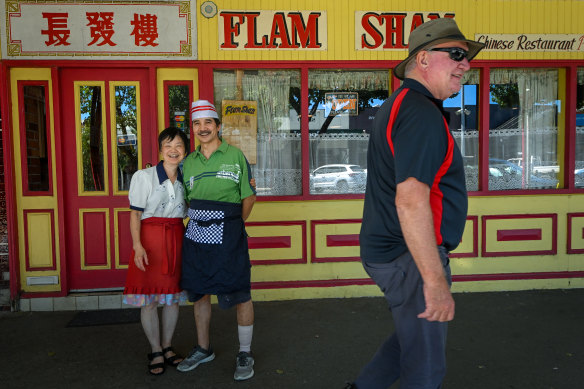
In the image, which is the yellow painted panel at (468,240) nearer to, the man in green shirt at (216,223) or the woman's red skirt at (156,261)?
the man in green shirt at (216,223)

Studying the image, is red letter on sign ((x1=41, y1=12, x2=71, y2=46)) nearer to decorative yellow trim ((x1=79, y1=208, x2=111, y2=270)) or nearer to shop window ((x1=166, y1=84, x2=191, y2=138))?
shop window ((x1=166, y1=84, x2=191, y2=138))

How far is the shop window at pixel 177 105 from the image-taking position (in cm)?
496

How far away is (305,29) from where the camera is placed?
4992 millimetres

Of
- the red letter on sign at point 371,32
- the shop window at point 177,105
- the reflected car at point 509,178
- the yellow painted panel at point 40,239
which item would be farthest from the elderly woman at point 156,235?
the reflected car at point 509,178

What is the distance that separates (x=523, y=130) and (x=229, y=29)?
11.4ft

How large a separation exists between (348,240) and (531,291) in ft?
6.88

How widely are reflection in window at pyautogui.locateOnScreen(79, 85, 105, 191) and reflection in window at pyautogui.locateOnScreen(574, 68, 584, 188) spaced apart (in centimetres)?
522

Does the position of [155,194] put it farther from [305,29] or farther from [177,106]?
[305,29]

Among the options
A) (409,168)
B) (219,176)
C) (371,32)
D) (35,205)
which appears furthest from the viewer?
(371,32)

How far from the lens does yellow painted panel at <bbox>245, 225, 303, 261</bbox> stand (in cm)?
505

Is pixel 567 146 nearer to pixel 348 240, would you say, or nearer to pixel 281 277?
pixel 348 240

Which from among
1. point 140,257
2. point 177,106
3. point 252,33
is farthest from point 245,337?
point 252,33

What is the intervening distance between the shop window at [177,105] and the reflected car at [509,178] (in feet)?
11.2

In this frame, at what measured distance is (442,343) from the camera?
2057 mm
